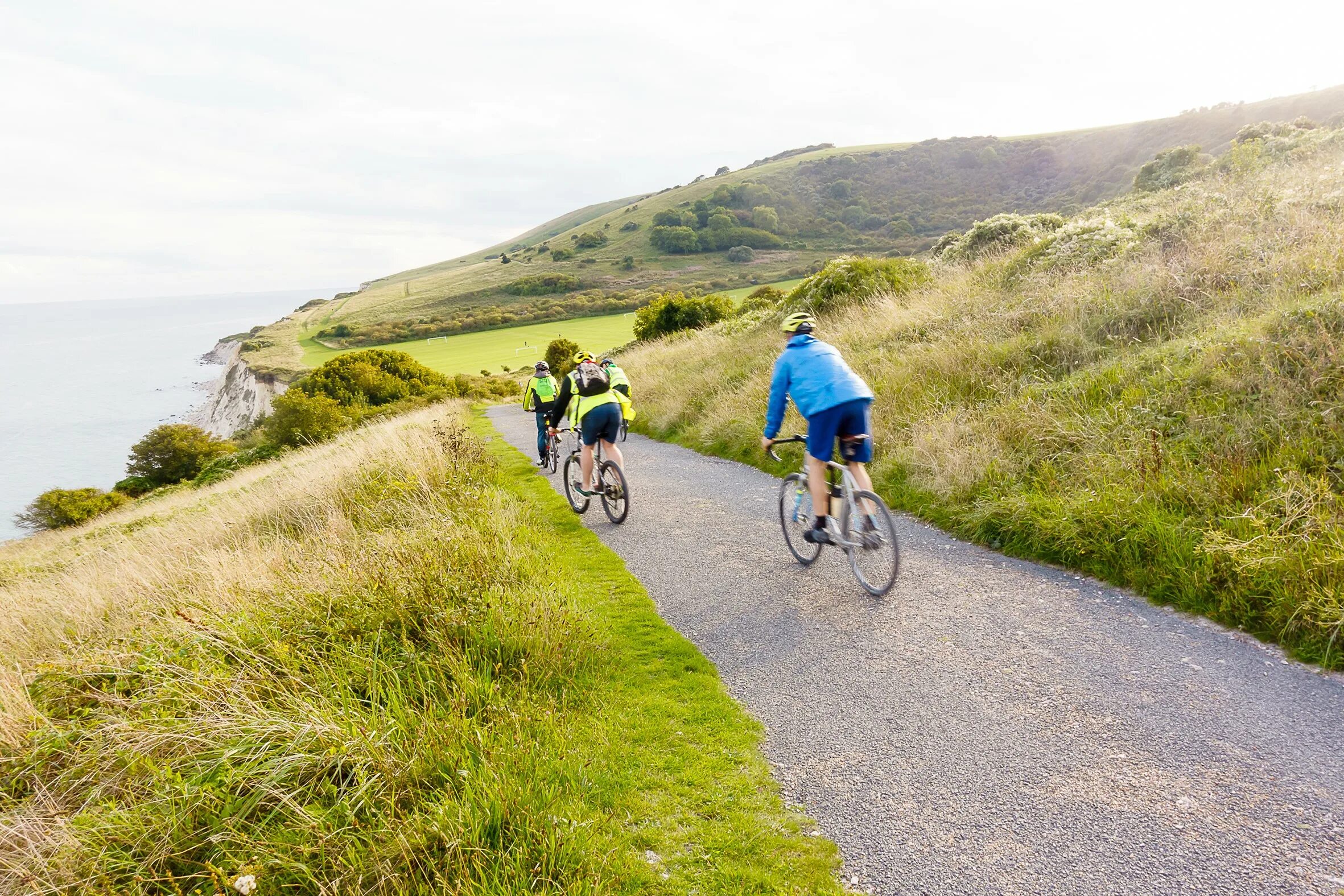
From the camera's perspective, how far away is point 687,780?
3508mm

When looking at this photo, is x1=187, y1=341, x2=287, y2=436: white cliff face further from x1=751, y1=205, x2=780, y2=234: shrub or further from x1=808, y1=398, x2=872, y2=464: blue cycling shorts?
x1=751, y1=205, x2=780, y2=234: shrub

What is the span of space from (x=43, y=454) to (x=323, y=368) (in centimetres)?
4203

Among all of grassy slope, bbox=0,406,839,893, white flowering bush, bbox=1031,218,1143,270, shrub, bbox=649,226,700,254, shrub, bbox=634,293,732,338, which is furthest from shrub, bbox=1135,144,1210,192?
shrub, bbox=649,226,700,254

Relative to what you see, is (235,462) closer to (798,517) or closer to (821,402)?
(798,517)

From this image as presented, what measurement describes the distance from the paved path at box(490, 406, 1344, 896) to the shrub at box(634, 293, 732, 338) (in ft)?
92.1

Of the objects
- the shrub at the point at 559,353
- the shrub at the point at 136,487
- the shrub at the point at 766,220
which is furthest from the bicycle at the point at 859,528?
the shrub at the point at 766,220

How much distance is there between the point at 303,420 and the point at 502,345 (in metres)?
33.3

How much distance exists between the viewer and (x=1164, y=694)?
12.4ft

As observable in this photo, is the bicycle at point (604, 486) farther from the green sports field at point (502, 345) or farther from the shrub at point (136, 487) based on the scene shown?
the shrub at point (136, 487)

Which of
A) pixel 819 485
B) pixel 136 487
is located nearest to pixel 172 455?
pixel 136 487

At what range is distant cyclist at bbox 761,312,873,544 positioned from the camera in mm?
5414

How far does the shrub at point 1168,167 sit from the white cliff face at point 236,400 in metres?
54.4

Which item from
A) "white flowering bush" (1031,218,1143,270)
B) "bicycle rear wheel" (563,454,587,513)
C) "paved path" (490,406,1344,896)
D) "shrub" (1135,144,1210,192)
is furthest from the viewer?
"shrub" (1135,144,1210,192)

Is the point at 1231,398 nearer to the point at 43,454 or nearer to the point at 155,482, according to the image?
the point at 155,482
